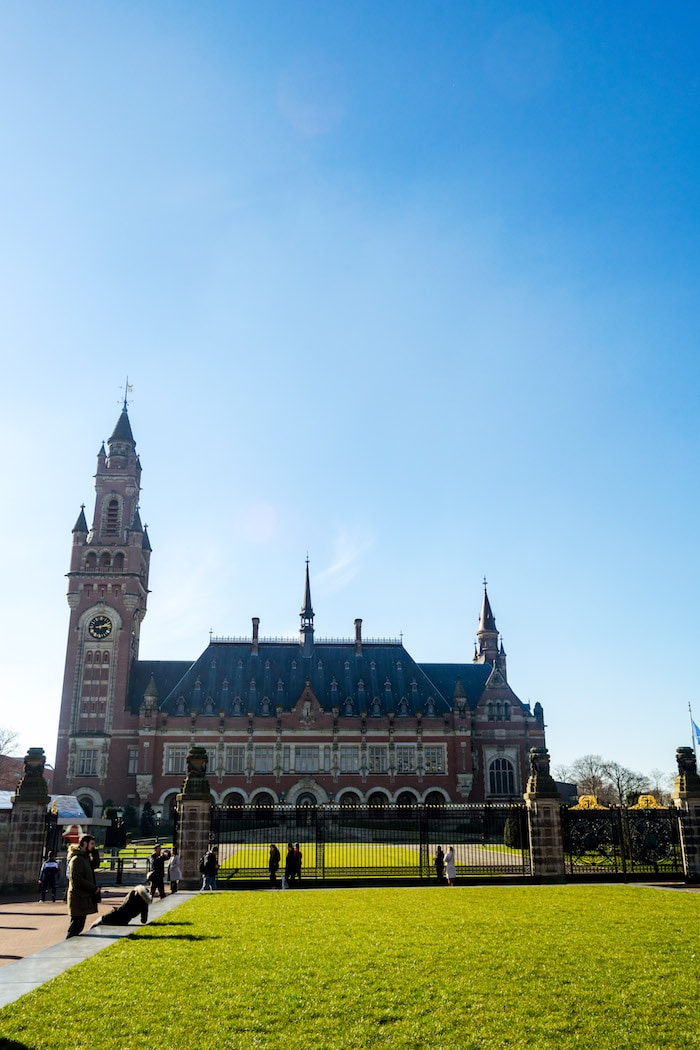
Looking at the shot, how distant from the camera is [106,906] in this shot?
21125 mm

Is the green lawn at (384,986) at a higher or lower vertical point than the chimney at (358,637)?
lower

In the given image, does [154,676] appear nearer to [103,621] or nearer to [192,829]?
[103,621]

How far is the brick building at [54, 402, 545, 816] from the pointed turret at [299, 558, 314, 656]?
0.36 metres

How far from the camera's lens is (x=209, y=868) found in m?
24.3

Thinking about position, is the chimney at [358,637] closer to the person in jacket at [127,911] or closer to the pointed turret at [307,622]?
the pointed turret at [307,622]

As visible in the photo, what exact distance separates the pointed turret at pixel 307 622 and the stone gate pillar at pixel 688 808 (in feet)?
161

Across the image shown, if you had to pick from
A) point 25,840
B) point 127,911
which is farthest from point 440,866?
point 127,911

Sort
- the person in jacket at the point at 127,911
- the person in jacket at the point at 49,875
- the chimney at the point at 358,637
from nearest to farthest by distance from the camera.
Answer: the person in jacket at the point at 127,911 → the person in jacket at the point at 49,875 → the chimney at the point at 358,637

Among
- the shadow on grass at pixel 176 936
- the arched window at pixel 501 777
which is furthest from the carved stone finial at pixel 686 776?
the arched window at pixel 501 777

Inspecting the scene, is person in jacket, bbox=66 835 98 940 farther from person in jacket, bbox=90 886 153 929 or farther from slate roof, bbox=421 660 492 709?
slate roof, bbox=421 660 492 709

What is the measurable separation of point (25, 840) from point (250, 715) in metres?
44.5

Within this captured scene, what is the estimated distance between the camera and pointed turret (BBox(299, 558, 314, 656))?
245 ft

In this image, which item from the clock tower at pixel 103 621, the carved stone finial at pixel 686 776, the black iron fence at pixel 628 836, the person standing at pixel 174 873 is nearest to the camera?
the person standing at pixel 174 873

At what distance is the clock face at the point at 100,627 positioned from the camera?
6994 centimetres
